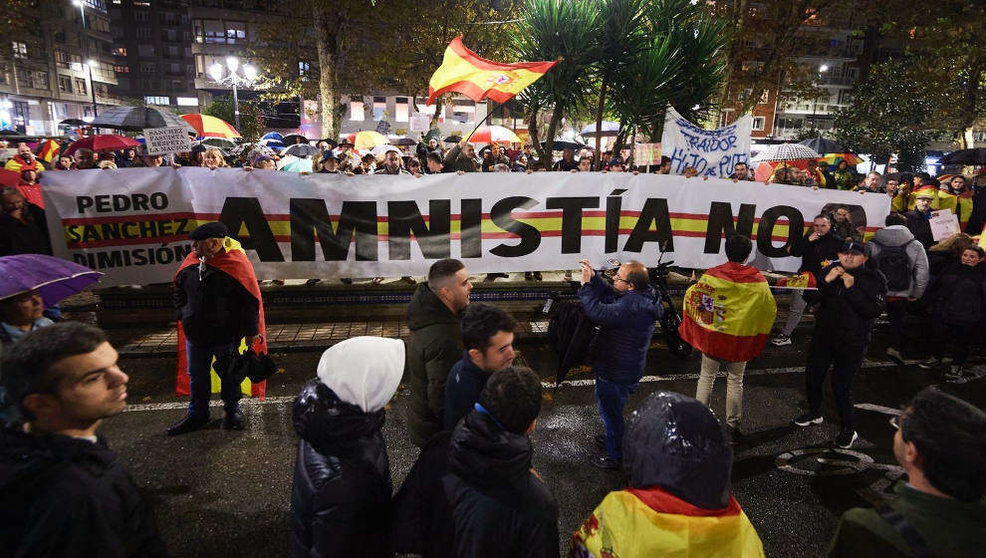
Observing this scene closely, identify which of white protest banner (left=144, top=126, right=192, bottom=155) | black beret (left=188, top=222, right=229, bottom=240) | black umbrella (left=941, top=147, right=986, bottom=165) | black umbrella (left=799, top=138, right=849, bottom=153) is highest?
black umbrella (left=799, top=138, right=849, bottom=153)

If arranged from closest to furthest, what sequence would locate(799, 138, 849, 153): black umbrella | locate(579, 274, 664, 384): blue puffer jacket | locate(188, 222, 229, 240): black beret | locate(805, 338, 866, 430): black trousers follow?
locate(579, 274, 664, 384): blue puffer jacket
locate(188, 222, 229, 240): black beret
locate(805, 338, 866, 430): black trousers
locate(799, 138, 849, 153): black umbrella

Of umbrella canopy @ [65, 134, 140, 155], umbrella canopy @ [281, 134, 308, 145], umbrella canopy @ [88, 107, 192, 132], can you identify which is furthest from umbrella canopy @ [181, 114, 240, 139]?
umbrella canopy @ [281, 134, 308, 145]

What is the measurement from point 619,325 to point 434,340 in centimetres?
155

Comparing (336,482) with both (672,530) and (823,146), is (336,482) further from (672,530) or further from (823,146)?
(823,146)

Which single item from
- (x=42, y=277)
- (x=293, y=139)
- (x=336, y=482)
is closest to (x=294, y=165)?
(x=42, y=277)

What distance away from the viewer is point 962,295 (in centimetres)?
662

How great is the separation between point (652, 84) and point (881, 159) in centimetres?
3038

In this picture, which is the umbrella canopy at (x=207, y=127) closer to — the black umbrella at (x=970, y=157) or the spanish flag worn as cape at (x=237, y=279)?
the spanish flag worn as cape at (x=237, y=279)

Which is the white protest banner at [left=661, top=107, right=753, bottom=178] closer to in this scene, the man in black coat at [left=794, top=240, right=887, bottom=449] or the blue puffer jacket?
the man in black coat at [left=794, top=240, right=887, bottom=449]

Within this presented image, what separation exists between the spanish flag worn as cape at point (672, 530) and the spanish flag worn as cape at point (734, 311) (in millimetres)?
3116

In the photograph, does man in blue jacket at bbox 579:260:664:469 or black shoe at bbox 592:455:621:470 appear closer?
man in blue jacket at bbox 579:260:664:469

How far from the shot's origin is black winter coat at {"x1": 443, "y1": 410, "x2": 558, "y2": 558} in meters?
1.84

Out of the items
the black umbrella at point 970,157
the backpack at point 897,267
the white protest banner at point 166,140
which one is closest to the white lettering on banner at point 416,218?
the white protest banner at point 166,140

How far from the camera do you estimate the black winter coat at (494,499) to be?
6.03 feet
